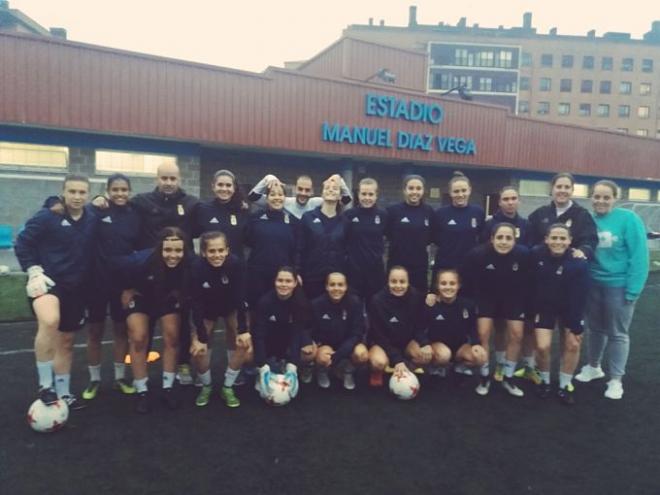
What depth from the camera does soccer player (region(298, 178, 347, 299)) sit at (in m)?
5.45

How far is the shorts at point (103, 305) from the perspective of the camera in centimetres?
466

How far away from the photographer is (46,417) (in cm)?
396

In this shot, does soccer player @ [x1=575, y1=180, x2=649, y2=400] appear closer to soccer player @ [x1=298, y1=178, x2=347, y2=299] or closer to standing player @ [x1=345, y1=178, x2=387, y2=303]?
standing player @ [x1=345, y1=178, x2=387, y2=303]

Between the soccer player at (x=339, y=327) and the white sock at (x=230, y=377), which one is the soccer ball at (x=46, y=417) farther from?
the soccer player at (x=339, y=327)

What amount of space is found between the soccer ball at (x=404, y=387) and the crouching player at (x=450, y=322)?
0.55m

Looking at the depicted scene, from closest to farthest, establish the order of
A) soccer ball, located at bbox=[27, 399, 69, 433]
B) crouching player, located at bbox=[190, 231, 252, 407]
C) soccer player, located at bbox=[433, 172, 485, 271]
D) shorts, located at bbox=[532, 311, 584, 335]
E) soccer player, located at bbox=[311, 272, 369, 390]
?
soccer ball, located at bbox=[27, 399, 69, 433] < crouching player, located at bbox=[190, 231, 252, 407] < shorts, located at bbox=[532, 311, 584, 335] < soccer player, located at bbox=[311, 272, 369, 390] < soccer player, located at bbox=[433, 172, 485, 271]

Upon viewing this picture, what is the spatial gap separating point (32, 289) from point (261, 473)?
2406 millimetres

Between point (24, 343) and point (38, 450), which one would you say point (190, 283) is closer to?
point (38, 450)

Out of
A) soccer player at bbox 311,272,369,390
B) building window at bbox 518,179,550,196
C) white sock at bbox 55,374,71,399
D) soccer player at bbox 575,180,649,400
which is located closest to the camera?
white sock at bbox 55,374,71,399

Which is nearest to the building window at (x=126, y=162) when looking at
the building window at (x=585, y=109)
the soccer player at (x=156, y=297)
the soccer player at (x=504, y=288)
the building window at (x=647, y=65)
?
the soccer player at (x=156, y=297)

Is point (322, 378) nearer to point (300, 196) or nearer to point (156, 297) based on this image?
point (156, 297)

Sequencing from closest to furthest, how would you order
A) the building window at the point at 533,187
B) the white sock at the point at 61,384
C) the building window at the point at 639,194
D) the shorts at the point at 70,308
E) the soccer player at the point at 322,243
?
the shorts at the point at 70,308
the white sock at the point at 61,384
the soccer player at the point at 322,243
the building window at the point at 533,187
the building window at the point at 639,194

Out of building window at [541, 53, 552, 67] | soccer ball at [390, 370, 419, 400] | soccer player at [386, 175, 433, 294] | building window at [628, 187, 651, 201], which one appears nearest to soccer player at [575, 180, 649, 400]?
soccer player at [386, 175, 433, 294]

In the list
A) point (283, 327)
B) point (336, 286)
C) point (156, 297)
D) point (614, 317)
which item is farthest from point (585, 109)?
point (156, 297)
